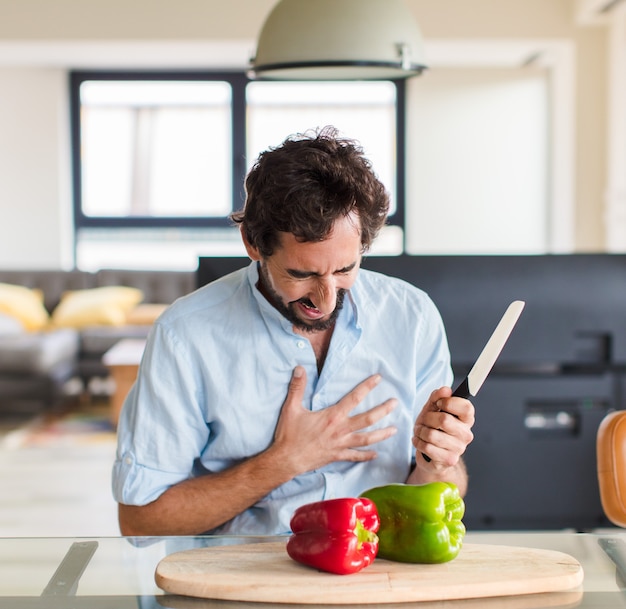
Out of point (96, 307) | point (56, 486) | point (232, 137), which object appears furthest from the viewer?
point (232, 137)

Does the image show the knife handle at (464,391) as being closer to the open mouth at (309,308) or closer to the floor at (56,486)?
the open mouth at (309,308)

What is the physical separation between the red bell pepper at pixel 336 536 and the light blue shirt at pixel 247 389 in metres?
0.39

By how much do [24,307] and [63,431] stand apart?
1405mm

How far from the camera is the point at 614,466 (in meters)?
1.58

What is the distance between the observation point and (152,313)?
22.4ft

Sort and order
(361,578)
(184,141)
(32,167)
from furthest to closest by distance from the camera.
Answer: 1. (184,141)
2. (32,167)
3. (361,578)

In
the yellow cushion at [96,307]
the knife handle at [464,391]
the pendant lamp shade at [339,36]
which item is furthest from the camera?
the yellow cushion at [96,307]

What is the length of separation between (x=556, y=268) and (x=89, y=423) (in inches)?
171

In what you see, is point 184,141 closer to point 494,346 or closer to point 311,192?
point 311,192

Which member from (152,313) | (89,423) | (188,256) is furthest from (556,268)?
(188,256)

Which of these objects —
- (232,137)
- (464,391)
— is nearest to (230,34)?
(232,137)

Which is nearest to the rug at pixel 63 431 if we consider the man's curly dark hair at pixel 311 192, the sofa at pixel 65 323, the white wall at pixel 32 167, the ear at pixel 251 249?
the sofa at pixel 65 323

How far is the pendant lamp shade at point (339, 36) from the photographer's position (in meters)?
2.83

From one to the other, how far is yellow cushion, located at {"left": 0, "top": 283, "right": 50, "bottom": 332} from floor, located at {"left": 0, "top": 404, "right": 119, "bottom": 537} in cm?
115
